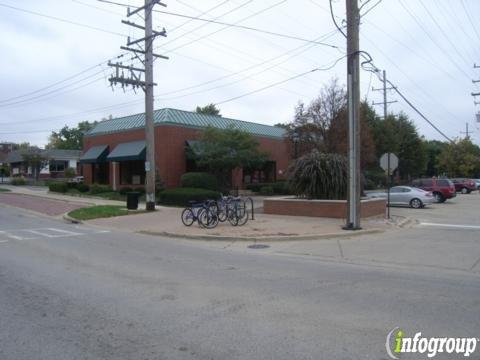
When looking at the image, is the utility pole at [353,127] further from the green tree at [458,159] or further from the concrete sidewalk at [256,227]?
the green tree at [458,159]

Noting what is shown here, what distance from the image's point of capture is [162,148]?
30.8m

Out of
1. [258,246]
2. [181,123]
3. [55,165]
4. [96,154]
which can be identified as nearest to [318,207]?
[258,246]

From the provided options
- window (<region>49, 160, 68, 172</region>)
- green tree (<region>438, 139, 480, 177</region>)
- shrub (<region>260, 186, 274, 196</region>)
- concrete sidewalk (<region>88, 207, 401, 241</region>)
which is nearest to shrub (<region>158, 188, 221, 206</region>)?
concrete sidewalk (<region>88, 207, 401, 241</region>)

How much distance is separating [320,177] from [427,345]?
15500mm

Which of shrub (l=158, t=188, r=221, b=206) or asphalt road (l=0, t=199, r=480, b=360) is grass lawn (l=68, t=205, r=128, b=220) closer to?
shrub (l=158, t=188, r=221, b=206)

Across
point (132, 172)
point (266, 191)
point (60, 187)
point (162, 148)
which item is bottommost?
point (266, 191)

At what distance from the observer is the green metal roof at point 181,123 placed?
104ft

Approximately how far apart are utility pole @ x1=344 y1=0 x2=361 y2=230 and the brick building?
663 inches

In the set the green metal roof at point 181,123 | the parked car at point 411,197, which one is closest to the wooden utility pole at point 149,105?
the green metal roof at point 181,123

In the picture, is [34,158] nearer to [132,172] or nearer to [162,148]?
[132,172]

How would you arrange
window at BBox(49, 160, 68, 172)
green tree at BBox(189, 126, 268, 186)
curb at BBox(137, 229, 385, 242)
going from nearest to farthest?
curb at BBox(137, 229, 385, 242), green tree at BBox(189, 126, 268, 186), window at BBox(49, 160, 68, 172)

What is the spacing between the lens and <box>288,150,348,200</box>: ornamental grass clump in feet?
→ 65.6

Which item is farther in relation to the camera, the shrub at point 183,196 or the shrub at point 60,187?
the shrub at point 60,187

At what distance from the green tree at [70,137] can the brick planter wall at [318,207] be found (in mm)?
83845
